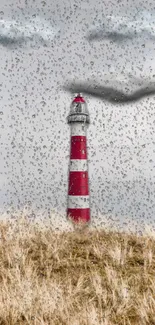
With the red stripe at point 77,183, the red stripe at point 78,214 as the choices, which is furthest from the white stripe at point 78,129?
the red stripe at point 78,214

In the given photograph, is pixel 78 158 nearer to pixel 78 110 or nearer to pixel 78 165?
pixel 78 165

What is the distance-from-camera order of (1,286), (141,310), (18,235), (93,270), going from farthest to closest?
(18,235) < (93,270) < (1,286) < (141,310)

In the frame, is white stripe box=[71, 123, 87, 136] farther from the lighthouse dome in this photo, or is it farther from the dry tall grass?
the dry tall grass

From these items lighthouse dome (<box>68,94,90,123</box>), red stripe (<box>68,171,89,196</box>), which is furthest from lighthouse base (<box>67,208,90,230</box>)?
lighthouse dome (<box>68,94,90,123</box>)

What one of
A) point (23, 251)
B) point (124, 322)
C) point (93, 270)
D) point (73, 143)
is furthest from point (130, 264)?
point (73, 143)

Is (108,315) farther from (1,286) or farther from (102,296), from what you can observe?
(1,286)

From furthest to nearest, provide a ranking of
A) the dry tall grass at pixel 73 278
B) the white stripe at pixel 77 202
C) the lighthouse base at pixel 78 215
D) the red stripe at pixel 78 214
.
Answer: the white stripe at pixel 77 202 < the red stripe at pixel 78 214 < the lighthouse base at pixel 78 215 < the dry tall grass at pixel 73 278

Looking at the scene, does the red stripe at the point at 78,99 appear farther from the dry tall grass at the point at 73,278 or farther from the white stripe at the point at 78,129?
the dry tall grass at the point at 73,278

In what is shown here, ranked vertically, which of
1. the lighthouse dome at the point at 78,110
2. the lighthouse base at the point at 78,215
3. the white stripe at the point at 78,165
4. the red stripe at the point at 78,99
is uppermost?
the red stripe at the point at 78,99

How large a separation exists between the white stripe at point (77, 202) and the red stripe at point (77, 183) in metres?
0.08

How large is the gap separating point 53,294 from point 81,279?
629 mm

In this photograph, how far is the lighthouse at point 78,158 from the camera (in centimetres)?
1135

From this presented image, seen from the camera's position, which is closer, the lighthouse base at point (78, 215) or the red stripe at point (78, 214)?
the lighthouse base at point (78, 215)

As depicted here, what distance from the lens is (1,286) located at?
5438mm
